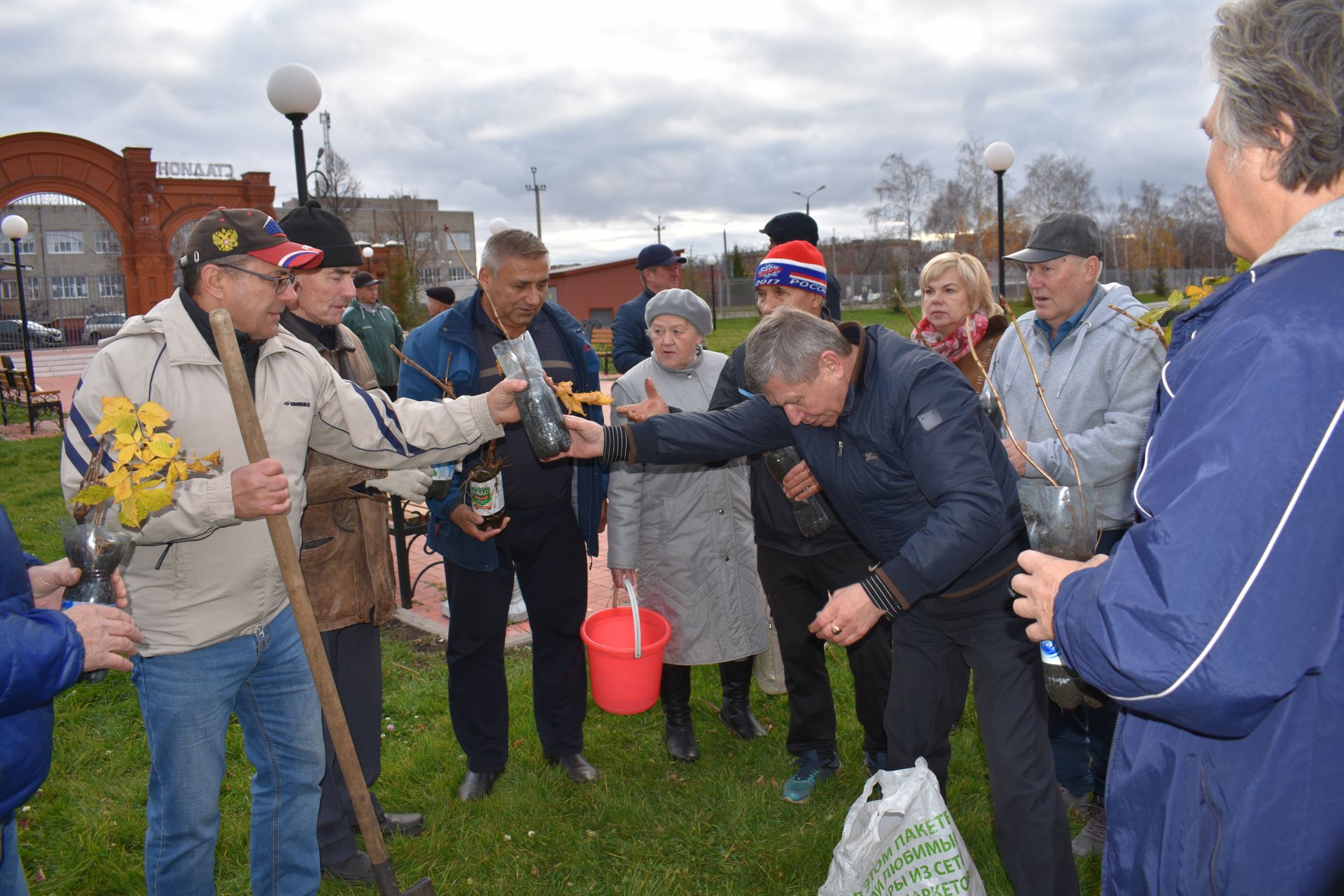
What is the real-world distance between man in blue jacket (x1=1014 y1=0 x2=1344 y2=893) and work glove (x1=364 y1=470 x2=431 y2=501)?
8.00 feet

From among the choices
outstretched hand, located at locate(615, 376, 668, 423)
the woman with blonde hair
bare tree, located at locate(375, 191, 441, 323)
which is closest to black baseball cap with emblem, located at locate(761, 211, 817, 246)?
the woman with blonde hair

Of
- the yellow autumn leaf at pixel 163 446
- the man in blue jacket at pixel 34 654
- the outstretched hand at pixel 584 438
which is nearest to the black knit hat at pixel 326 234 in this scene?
the outstretched hand at pixel 584 438

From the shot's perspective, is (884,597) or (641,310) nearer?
(884,597)

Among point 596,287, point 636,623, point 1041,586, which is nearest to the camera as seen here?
point 1041,586

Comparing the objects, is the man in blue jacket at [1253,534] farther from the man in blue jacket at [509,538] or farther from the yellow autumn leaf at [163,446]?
the man in blue jacket at [509,538]

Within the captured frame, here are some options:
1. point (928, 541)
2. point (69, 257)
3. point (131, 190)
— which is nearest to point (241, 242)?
point (928, 541)

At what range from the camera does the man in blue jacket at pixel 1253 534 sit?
3.85 feet

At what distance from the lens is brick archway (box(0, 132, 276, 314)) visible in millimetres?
33812

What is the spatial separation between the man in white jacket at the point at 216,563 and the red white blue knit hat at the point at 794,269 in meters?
2.21

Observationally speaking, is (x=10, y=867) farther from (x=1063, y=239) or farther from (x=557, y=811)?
(x=1063, y=239)

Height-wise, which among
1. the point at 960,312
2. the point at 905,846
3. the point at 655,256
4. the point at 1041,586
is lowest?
the point at 905,846

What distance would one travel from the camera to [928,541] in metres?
2.60

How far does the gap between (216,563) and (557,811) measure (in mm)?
1919

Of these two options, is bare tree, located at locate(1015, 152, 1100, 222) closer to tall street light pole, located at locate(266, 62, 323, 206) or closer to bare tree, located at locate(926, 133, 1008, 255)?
bare tree, located at locate(926, 133, 1008, 255)
